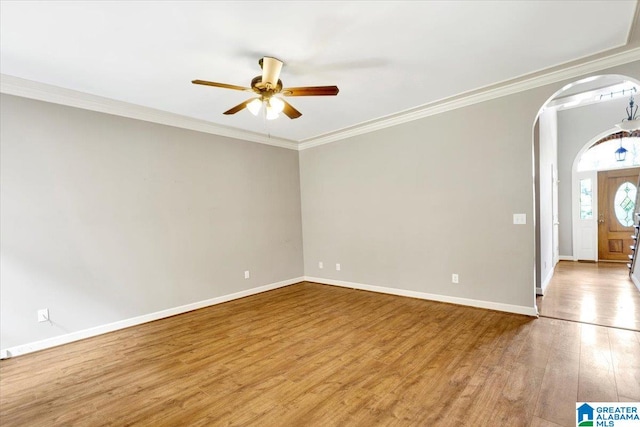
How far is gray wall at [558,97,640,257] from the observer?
6141mm

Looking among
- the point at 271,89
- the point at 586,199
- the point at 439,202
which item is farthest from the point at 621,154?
the point at 271,89

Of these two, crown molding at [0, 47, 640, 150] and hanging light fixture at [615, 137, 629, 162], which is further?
hanging light fixture at [615, 137, 629, 162]

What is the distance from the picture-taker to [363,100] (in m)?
3.61

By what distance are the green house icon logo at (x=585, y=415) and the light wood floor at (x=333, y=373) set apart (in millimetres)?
45

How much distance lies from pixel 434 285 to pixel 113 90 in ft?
15.4

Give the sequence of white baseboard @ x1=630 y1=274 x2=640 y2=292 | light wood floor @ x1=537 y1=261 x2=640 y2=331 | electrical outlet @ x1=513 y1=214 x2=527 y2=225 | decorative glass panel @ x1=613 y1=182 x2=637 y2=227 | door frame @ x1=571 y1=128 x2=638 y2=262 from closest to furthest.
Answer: light wood floor @ x1=537 y1=261 x2=640 y2=331, electrical outlet @ x1=513 y1=214 x2=527 y2=225, white baseboard @ x1=630 y1=274 x2=640 y2=292, decorative glass panel @ x1=613 y1=182 x2=637 y2=227, door frame @ x1=571 y1=128 x2=638 y2=262

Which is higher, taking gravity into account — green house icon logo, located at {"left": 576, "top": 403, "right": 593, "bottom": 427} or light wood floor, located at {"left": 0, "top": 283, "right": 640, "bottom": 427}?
green house icon logo, located at {"left": 576, "top": 403, "right": 593, "bottom": 427}

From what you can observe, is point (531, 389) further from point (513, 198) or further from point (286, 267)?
point (286, 267)

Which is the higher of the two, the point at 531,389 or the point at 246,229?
the point at 246,229

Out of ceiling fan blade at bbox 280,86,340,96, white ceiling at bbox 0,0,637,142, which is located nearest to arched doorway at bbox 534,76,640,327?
white ceiling at bbox 0,0,637,142

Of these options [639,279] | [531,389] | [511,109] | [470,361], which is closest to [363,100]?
[511,109]

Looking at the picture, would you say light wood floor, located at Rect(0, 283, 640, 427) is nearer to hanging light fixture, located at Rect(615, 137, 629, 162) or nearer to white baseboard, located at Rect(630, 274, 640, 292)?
white baseboard, located at Rect(630, 274, 640, 292)

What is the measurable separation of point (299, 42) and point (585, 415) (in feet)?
10.8

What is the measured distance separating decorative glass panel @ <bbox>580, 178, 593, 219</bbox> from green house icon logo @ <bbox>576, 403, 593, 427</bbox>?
6.70 metres
